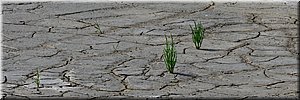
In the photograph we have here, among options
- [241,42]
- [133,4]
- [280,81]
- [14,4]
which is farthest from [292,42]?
[14,4]

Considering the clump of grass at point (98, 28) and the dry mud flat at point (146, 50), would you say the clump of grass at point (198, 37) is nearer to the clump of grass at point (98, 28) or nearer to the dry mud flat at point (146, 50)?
the dry mud flat at point (146, 50)

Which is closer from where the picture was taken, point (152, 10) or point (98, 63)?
point (98, 63)

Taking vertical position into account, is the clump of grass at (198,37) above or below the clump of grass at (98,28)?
below

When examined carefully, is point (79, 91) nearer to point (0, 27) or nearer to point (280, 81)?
point (280, 81)

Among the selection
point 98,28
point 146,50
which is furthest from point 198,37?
point 98,28

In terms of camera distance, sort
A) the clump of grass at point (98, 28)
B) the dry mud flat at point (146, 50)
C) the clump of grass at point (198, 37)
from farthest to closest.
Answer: the clump of grass at point (98, 28) < the clump of grass at point (198, 37) < the dry mud flat at point (146, 50)

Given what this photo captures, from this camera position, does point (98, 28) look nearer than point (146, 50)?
No

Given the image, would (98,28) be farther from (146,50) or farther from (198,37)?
(198,37)

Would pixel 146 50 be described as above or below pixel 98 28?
below

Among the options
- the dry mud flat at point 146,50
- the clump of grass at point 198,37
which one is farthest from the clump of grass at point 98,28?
the clump of grass at point 198,37
